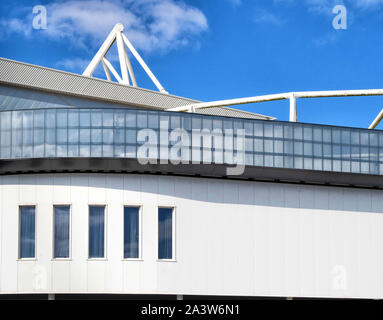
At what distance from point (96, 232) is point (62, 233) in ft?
4.42

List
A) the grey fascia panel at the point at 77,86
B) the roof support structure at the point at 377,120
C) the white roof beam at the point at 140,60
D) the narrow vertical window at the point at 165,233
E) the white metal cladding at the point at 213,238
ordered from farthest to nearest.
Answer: the white roof beam at the point at 140,60
the roof support structure at the point at 377,120
the grey fascia panel at the point at 77,86
the narrow vertical window at the point at 165,233
the white metal cladding at the point at 213,238

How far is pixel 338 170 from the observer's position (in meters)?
30.2

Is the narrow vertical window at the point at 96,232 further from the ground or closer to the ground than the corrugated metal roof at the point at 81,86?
closer to the ground

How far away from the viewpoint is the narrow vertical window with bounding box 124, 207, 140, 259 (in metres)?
27.4

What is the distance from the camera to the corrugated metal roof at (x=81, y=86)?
147 feet

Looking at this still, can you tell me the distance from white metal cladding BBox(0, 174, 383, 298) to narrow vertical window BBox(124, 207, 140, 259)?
26 centimetres

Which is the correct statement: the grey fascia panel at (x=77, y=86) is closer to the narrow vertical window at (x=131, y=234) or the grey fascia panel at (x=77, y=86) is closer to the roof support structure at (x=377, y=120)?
the roof support structure at (x=377, y=120)

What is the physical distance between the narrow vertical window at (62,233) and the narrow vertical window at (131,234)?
2.27 m

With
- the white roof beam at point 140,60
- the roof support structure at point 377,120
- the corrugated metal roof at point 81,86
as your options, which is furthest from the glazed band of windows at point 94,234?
the white roof beam at point 140,60

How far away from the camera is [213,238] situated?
28641 mm

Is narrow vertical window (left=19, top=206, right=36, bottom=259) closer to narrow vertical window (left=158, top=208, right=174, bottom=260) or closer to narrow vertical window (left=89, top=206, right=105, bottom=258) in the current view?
narrow vertical window (left=89, top=206, right=105, bottom=258)

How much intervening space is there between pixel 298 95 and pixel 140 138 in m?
14.4

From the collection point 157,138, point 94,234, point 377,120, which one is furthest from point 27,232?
point 377,120
